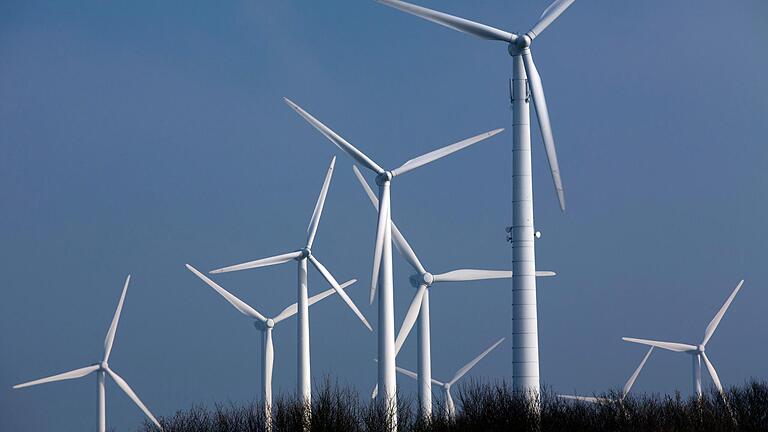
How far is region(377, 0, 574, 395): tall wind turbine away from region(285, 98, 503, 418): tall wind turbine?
42.9ft

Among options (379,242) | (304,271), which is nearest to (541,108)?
(379,242)

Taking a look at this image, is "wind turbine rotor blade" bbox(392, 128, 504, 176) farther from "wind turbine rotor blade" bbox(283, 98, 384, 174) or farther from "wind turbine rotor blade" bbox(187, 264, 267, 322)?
"wind turbine rotor blade" bbox(187, 264, 267, 322)

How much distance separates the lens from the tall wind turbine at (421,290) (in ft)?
263

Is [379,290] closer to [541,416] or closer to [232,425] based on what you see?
[232,425]

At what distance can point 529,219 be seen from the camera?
165ft

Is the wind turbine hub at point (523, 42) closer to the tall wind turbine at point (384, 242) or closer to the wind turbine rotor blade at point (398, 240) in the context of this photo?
the tall wind turbine at point (384, 242)

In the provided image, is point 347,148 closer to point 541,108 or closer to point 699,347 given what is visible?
point 541,108

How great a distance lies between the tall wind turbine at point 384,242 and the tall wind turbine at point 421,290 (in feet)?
15.0

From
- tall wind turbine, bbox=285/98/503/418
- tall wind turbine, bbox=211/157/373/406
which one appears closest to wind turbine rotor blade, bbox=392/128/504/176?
tall wind turbine, bbox=285/98/503/418

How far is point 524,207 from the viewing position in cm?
5034

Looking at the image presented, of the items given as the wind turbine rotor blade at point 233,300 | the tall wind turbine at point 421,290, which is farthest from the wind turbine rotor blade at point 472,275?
the wind turbine rotor blade at point 233,300

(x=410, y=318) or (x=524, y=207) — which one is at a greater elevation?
(x=524, y=207)

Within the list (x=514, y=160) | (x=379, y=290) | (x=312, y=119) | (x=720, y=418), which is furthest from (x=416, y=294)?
(x=514, y=160)

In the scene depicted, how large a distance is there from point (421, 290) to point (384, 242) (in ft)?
55.1
